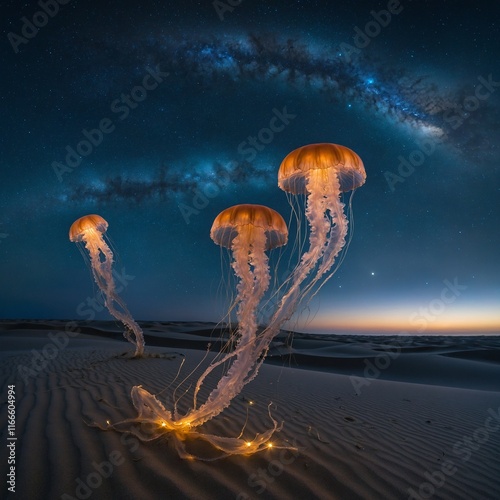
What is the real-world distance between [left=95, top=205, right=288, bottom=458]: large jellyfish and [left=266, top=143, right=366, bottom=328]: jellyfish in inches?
16.1

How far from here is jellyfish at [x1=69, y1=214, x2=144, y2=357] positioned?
8.23m

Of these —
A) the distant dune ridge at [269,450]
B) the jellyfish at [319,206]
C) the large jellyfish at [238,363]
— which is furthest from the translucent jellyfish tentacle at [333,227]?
the distant dune ridge at [269,450]

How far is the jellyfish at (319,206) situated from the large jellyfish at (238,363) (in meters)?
0.41

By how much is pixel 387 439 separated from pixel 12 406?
450cm

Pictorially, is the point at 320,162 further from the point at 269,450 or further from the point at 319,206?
the point at 269,450

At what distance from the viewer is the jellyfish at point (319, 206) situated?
377cm

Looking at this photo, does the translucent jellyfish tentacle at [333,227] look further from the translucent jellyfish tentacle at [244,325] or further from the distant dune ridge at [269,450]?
the distant dune ridge at [269,450]

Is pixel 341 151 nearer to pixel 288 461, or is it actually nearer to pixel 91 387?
pixel 288 461

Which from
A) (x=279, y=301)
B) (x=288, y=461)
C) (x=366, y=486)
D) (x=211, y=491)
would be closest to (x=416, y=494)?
(x=366, y=486)

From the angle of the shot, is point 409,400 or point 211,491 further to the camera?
point 409,400

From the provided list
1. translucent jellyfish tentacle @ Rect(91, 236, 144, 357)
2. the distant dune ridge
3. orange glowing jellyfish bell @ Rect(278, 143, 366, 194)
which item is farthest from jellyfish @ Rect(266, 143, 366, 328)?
translucent jellyfish tentacle @ Rect(91, 236, 144, 357)

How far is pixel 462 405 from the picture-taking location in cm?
609

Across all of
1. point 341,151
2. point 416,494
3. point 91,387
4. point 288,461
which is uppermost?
point 341,151

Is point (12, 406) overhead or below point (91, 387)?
below
